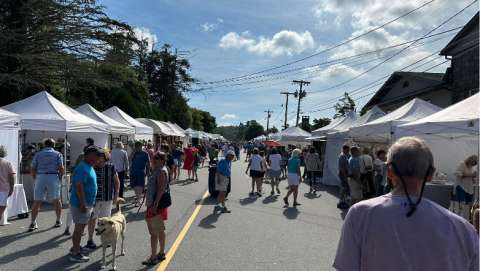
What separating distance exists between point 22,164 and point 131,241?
6250 millimetres

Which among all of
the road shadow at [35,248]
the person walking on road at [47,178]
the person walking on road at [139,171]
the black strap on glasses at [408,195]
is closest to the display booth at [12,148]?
the person walking on road at [47,178]

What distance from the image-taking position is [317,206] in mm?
13844

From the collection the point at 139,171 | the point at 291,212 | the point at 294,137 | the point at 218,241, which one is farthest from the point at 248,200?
the point at 294,137

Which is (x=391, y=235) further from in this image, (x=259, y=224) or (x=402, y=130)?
(x=402, y=130)

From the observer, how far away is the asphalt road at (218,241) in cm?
683

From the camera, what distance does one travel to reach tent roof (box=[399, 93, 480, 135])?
29.2ft

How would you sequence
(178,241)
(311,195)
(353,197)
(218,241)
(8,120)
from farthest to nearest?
(311,195)
(353,197)
(8,120)
(218,241)
(178,241)

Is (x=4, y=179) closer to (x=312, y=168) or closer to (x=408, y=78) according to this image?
(x=312, y=168)

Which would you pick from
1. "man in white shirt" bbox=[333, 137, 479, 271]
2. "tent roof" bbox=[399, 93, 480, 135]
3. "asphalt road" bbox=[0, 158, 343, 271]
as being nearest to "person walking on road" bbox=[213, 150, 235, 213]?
"asphalt road" bbox=[0, 158, 343, 271]

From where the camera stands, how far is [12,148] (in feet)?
35.4

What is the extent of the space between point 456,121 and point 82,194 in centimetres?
729

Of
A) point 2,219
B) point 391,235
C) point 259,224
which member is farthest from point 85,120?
point 391,235

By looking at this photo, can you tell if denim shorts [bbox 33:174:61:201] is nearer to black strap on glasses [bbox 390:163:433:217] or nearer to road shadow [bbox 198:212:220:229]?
road shadow [bbox 198:212:220:229]

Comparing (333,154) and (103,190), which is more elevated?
(333,154)
